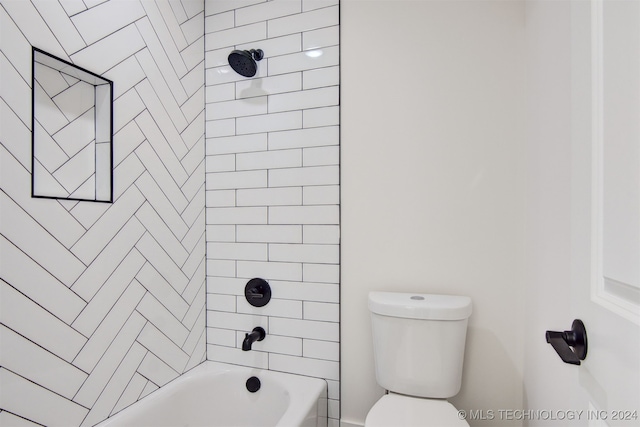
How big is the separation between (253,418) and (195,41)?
6.40 ft

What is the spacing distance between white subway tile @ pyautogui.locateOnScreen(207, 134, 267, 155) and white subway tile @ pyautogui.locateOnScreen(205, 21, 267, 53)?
0.51 m

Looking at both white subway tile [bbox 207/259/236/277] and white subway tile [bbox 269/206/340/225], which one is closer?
white subway tile [bbox 269/206/340/225]

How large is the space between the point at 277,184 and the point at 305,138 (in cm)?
27

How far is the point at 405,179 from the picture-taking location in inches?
62.6

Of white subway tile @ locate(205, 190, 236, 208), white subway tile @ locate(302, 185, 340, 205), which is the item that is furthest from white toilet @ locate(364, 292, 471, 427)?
white subway tile @ locate(205, 190, 236, 208)

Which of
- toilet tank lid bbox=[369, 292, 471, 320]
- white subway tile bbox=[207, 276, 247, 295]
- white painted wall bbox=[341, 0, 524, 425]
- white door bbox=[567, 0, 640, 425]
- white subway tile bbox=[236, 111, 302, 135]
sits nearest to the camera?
white door bbox=[567, 0, 640, 425]

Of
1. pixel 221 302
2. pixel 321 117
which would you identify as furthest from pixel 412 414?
pixel 321 117

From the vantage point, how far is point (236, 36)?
186 centimetres

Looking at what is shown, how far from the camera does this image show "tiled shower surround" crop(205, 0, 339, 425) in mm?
1689

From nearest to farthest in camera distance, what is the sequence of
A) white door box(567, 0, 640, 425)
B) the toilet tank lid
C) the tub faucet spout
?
white door box(567, 0, 640, 425) < the toilet tank lid < the tub faucet spout

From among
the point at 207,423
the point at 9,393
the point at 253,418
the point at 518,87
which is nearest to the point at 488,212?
the point at 518,87

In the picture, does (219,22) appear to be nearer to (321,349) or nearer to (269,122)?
(269,122)

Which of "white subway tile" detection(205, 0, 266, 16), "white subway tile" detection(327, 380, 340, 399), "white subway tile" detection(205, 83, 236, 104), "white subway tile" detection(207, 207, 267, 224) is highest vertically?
"white subway tile" detection(205, 0, 266, 16)

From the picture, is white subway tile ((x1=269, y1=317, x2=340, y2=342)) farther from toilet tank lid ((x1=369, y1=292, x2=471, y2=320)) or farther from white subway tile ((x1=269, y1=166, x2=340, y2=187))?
white subway tile ((x1=269, y1=166, x2=340, y2=187))
